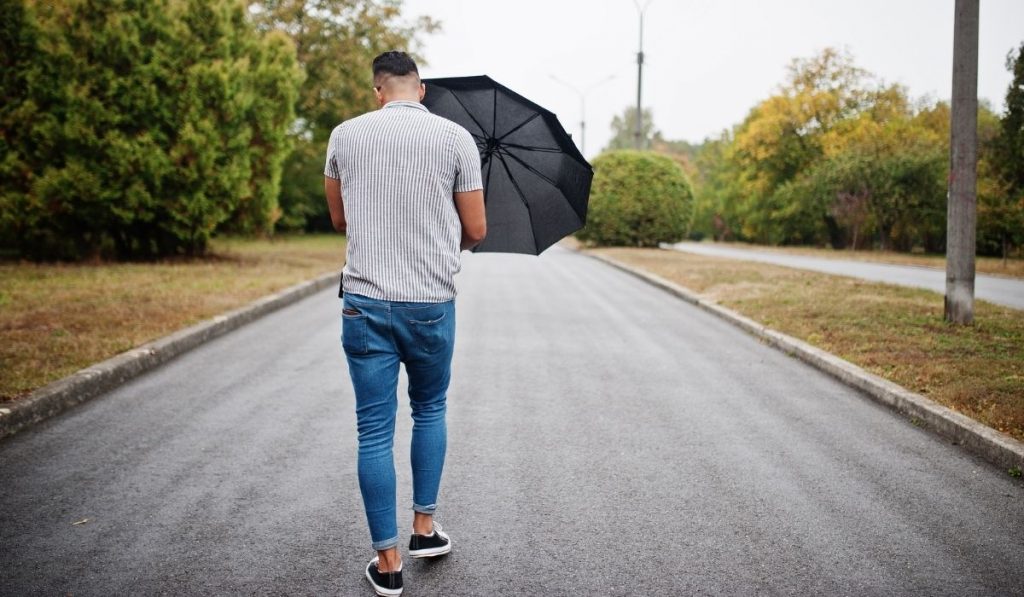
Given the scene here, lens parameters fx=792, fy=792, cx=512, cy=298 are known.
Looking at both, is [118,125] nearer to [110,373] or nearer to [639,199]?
[110,373]

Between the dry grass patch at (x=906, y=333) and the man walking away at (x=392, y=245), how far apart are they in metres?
3.98

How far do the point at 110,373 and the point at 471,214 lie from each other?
186 inches

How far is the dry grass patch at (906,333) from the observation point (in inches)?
236

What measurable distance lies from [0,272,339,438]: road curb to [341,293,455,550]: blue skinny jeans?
3.30 metres

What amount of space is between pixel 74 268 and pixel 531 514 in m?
15.3

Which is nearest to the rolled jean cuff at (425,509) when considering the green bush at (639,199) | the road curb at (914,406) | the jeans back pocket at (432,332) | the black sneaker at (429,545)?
the black sneaker at (429,545)

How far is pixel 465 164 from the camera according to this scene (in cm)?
296

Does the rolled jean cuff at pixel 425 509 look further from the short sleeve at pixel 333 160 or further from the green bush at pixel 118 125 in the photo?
the green bush at pixel 118 125

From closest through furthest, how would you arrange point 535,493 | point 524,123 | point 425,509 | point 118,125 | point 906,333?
point 425,509 < point 524,123 < point 535,493 < point 906,333 < point 118,125

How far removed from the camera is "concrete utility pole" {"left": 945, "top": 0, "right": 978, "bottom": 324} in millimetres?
8875

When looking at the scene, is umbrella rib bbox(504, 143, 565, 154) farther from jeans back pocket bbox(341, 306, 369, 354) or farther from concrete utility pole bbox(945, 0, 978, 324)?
concrete utility pole bbox(945, 0, 978, 324)

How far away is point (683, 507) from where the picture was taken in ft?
12.8

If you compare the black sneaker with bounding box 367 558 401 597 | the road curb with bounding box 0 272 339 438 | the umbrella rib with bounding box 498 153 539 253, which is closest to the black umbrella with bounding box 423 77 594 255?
the umbrella rib with bounding box 498 153 539 253

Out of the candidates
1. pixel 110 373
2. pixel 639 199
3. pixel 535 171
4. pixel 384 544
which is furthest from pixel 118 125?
pixel 639 199
